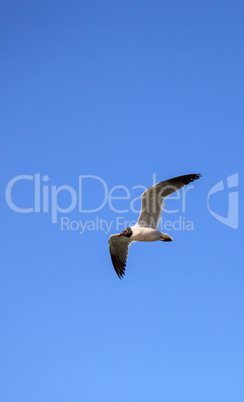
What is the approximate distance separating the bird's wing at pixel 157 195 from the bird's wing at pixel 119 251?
1.38 meters

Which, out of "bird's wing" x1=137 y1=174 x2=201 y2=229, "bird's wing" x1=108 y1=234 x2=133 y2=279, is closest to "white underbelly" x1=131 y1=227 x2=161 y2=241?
"bird's wing" x1=137 y1=174 x2=201 y2=229

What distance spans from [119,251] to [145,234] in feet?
5.91

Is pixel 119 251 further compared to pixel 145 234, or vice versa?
pixel 119 251

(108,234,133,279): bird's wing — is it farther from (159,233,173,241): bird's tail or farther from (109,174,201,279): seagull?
(159,233,173,241): bird's tail

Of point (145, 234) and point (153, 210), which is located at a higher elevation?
point (153, 210)

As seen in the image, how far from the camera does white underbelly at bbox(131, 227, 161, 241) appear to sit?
17312 millimetres

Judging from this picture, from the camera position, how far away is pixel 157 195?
1736 centimetres

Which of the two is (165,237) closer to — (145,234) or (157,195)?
(145,234)

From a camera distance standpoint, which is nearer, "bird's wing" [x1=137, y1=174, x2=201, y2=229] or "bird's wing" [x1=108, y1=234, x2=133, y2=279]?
"bird's wing" [x1=137, y1=174, x2=201, y2=229]

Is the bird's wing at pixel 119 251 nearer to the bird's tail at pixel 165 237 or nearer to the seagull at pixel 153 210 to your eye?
the seagull at pixel 153 210

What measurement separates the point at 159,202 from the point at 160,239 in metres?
1.30

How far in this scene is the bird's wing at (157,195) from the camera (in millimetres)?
17234

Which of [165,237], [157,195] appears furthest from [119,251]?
[157,195]

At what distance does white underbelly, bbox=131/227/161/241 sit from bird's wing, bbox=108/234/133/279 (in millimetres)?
817
